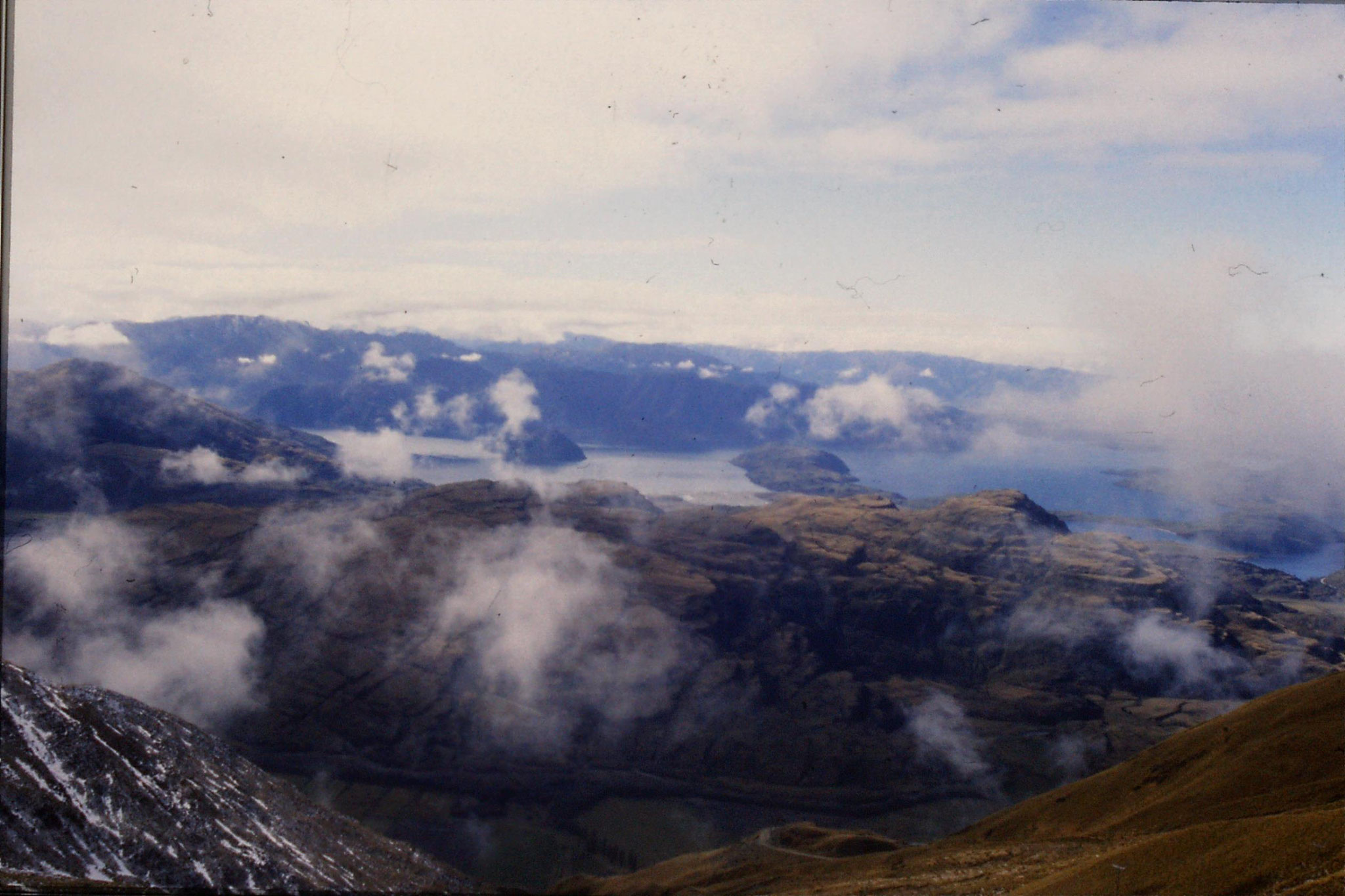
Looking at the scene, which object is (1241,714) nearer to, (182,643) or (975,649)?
(975,649)

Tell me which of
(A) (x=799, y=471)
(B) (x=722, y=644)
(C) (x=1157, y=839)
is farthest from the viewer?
(A) (x=799, y=471)

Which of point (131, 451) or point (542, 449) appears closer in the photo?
point (131, 451)

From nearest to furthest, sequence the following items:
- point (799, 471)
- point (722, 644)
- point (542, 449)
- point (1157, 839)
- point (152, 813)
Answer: point (1157, 839) → point (152, 813) → point (722, 644) → point (799, 471) → point (542, 449)

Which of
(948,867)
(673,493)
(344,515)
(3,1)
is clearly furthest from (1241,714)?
(673,493)

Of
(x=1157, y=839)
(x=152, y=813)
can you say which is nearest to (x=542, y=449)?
(x=152, y=813)

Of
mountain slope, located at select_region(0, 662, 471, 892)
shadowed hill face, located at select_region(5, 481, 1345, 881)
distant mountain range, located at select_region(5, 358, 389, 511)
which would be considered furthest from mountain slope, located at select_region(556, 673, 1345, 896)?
distant mountain range, located at select_region(5, 358, 389, 511)

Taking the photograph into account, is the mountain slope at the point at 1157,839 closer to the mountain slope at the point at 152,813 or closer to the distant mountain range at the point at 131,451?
the mountain slope at the point at 152,813

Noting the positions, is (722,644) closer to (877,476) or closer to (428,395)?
(877,476)

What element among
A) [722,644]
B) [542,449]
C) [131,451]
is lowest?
[722,644]
